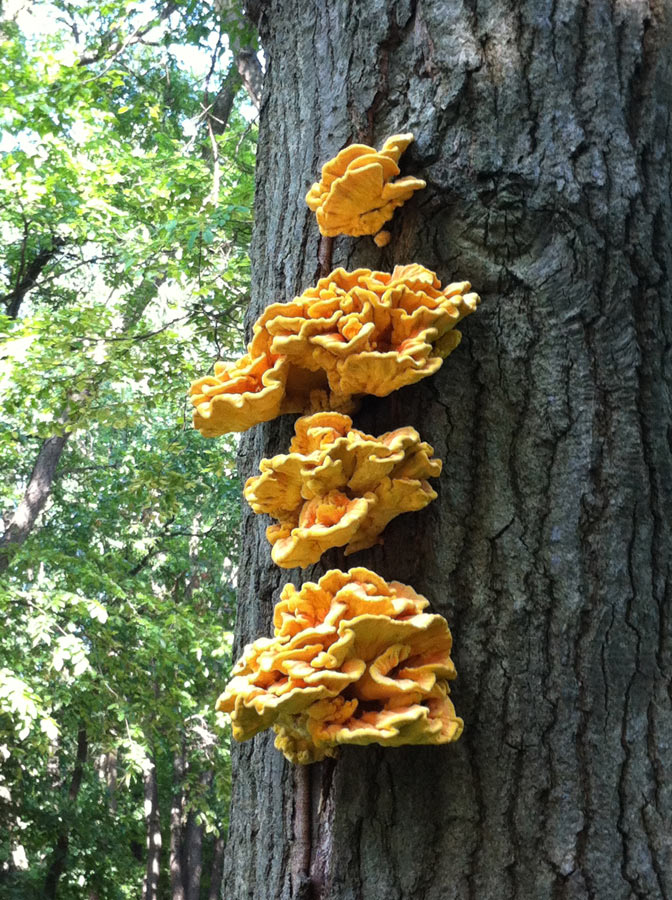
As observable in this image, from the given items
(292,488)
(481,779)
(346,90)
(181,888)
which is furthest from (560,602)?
(181,888)

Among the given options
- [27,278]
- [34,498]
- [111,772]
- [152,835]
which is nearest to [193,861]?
[152,835]

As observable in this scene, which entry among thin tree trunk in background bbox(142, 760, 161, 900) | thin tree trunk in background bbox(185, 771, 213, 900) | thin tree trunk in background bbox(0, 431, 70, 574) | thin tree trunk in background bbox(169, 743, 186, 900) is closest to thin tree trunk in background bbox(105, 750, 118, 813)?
thin tree trunk in background bbox(142, 760, 161, 900)

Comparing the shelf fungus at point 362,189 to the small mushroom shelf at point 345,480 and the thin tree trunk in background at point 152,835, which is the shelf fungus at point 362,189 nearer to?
the small mushroom shelf at point 345,480

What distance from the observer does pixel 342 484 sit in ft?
5.10

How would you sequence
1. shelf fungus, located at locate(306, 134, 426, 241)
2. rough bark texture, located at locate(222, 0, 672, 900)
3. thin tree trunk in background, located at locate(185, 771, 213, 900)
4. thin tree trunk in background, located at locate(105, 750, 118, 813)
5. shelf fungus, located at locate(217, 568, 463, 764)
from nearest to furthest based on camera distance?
1. shelf fungus, located at locate(217, 568, 463, 764)
2. rough bark texture, located at locate(222, 0, 672, 900)
3. shelf fungus, located at locate(306, 134, 426, 241)
4. thin tree trunk in background, located at locate(185, 771, 213, 900)
5. thin tree trunk in background, located at locate(105, 750, 118, 813)

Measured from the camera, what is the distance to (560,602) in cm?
154

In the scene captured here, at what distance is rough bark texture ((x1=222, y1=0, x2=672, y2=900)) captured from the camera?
56.8 inches

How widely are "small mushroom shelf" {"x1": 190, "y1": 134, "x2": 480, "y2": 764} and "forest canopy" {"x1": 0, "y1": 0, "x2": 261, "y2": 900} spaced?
4.24 metres

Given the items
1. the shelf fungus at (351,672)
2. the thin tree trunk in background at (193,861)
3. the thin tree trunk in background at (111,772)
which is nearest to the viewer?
the shelf fungus at (351,672)

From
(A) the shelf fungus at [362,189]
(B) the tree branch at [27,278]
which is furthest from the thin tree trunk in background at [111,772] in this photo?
(A) the shelf fungus at [362,189]

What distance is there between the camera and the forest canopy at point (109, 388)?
23.5ft

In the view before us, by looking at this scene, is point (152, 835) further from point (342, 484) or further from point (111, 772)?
point (342, 484)

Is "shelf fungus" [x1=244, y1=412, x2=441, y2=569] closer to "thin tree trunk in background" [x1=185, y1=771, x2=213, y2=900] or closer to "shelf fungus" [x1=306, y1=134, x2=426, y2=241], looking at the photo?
"shelf fungus" [x1=306, y1=134, x2=426, y2=241]

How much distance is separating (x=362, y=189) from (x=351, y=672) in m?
1.07
